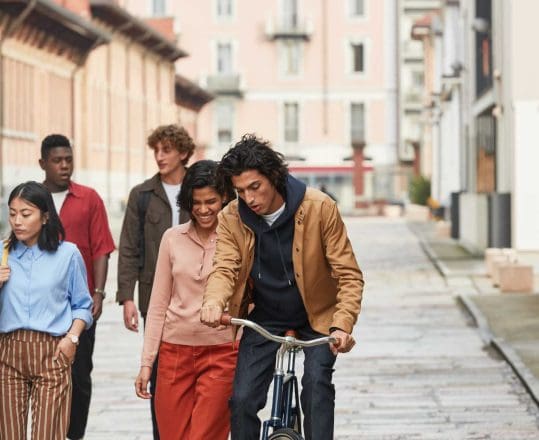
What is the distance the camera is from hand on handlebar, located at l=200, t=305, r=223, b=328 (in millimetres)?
5977

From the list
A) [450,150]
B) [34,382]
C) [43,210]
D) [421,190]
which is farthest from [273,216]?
[421,190]

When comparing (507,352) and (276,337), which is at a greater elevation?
(276,337)

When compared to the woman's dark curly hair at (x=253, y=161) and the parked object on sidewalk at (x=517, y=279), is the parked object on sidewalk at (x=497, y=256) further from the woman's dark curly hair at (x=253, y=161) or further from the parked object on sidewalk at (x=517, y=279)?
the woman's dark curly hair at (x=253, y=161)

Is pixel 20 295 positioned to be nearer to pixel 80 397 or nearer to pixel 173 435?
pixel 173 435

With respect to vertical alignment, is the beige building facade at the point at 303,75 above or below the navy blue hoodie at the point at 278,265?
above

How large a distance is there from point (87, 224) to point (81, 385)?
921mm

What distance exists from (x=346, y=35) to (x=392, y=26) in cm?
249

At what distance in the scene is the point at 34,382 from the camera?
704 cm

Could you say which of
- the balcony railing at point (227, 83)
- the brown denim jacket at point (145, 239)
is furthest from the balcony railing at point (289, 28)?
the brown denim jacket at point (145, 239)

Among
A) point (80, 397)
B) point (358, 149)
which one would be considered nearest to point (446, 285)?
point (80, 397)

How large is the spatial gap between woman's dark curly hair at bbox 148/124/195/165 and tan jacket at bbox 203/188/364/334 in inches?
82.1

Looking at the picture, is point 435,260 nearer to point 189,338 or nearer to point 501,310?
point 501,310

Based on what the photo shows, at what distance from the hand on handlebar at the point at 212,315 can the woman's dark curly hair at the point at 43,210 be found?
1269 mm

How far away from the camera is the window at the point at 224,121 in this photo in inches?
3359
